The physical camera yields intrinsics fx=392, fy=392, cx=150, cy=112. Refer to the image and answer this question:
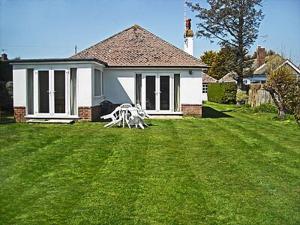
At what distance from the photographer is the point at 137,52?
70.3ft

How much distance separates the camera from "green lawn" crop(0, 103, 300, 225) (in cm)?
553

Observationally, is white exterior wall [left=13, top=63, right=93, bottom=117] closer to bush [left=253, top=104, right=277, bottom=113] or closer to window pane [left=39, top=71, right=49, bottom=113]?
window pane [left=39, top=71, right=49, bottom=113]

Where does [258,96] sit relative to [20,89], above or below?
below

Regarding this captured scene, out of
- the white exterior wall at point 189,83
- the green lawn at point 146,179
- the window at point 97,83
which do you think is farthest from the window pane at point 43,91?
the white exterior wall at point 189,83

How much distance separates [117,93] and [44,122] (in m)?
5.09

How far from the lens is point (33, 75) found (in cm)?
1691

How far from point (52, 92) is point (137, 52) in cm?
639

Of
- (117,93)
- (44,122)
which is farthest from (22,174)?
(117,93)

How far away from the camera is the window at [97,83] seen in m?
18.2

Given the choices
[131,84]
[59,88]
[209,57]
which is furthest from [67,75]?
[209,57]

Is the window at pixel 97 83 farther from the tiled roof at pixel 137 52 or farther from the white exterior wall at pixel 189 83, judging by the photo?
the white exterior wall at pixel 189 83

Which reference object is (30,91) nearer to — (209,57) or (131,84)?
(131,84)

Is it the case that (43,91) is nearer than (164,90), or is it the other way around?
(43,91)

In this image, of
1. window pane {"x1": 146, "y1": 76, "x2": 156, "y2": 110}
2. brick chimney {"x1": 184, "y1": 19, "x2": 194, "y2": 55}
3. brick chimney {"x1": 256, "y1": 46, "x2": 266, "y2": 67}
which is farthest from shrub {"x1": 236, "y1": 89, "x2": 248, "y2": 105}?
brick chimney {"x1": 256, "y1": 46, "x2": 266, "y2": 67}
